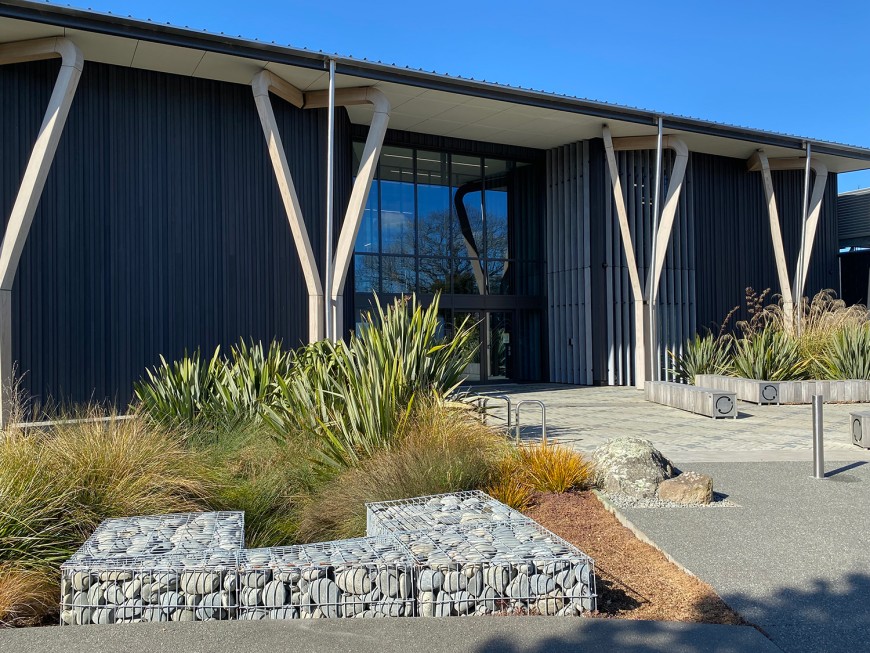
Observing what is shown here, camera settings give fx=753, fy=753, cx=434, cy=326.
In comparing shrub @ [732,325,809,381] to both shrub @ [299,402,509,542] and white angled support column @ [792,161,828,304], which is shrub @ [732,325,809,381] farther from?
shrub @ [299,402,509,542]

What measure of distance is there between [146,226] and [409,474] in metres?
10.8

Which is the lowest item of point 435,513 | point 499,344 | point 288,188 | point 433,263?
point 435,513

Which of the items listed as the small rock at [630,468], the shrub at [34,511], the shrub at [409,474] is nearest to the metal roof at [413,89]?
the shrub at [34,511]

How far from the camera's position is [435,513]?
5.09 metres

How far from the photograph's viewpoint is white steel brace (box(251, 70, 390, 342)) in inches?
572

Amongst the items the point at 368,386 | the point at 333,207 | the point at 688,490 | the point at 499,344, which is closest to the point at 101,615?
the point at 368,386

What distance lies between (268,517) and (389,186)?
15.6 metres

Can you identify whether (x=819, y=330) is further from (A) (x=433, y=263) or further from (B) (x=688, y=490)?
(B) (x=688, y=490)

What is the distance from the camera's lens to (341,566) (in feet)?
12.8

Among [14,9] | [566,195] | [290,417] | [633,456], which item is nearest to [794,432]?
[633,456]

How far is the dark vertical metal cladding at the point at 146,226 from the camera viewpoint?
13531 millimetres

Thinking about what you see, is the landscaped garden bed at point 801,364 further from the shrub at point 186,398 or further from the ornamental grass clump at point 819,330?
the shrub at point 186,398

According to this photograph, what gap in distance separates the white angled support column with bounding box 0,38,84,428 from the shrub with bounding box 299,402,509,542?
26.3ft

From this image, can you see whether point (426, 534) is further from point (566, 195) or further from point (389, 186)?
point (566, 195)
